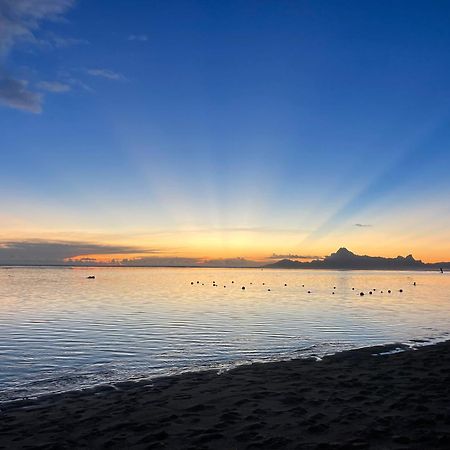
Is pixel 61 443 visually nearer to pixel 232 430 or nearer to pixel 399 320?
pixel 232 430

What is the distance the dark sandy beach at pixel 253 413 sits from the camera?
35.2ft

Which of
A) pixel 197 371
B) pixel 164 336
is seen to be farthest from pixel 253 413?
pixel 164 336

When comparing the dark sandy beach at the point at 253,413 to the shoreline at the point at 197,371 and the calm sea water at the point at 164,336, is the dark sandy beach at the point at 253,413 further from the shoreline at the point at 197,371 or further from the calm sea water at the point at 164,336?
the calm sea water at the point at 164,336

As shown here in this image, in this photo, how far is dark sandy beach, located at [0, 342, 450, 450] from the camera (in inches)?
422

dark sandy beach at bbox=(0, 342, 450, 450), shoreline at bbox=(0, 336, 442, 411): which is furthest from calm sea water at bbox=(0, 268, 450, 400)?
dark sandy beach at bbox=(0, 342, 450, 450)

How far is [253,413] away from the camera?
12.9 metres

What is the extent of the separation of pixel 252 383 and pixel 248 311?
106 feet

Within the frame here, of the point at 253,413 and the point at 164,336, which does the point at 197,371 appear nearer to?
the point at 253,413

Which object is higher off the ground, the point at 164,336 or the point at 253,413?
the point at 253,413

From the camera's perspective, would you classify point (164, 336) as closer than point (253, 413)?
No

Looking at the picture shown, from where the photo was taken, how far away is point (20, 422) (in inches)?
504

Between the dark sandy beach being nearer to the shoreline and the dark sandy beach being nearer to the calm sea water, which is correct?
the shoreline

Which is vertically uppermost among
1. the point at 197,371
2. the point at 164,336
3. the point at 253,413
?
the point at 253,413

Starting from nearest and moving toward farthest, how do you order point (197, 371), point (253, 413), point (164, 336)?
point (253, 413)
point (197, 371)
point (164, 336)
